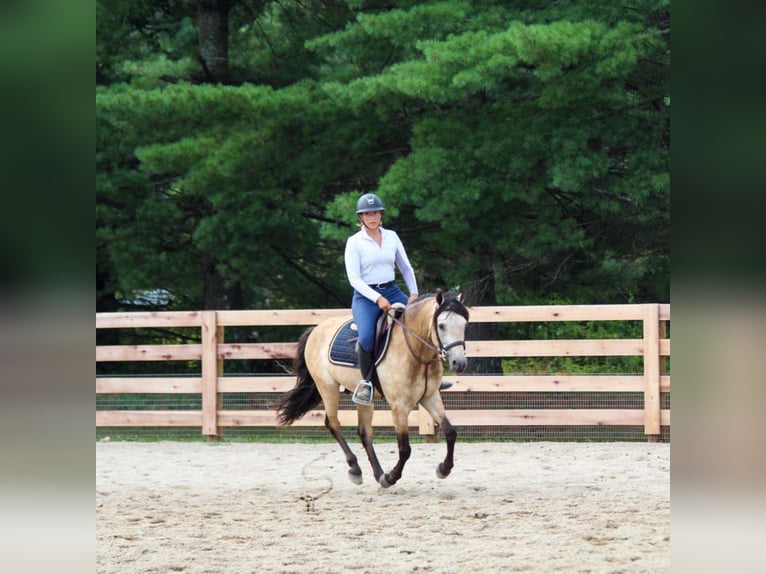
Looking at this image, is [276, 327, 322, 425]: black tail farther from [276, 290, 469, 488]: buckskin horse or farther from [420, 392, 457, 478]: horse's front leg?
[420, 392, 457, 478]: horse's front leg

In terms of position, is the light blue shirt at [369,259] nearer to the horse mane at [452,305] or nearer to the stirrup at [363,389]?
the horse mane at [452,305]

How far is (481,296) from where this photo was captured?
1434 centimetres

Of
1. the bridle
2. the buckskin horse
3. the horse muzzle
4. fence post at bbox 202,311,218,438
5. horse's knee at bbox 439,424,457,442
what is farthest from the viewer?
fence post at bbox 202,311,218,438

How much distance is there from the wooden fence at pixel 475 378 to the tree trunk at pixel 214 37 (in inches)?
227

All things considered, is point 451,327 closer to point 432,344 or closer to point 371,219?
point 432,344

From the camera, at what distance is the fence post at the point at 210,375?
11.2 meters

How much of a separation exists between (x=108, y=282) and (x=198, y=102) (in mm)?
4410

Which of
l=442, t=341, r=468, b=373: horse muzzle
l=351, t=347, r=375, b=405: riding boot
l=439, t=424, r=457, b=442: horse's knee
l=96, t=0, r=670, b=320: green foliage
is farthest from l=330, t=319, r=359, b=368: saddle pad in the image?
l=96, t=0, r=670, b=320: green foliage

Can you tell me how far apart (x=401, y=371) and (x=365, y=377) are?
35 cm

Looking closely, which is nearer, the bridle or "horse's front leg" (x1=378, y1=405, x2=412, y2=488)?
the bridle

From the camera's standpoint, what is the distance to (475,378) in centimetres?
1059

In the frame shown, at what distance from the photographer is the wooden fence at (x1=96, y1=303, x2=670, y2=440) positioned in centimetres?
1032

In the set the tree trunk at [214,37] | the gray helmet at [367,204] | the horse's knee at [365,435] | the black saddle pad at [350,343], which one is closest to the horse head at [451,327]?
the black saddle pad at [350,343]
